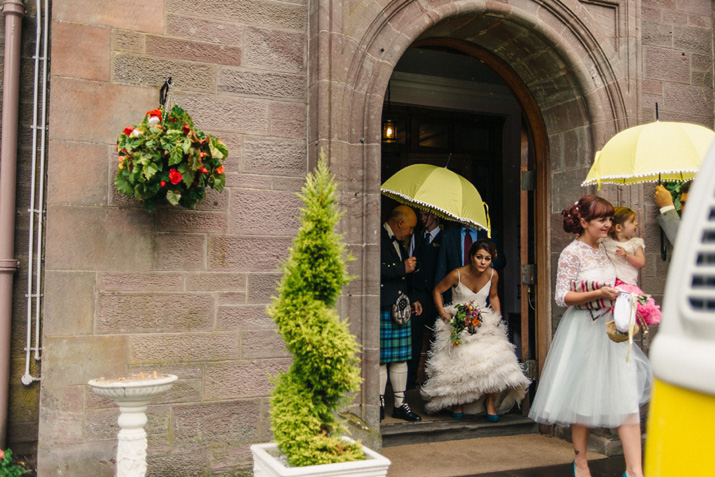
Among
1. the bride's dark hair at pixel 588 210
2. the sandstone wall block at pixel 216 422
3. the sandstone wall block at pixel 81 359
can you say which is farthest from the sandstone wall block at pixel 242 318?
the bride's dark hair at pixel 588 210

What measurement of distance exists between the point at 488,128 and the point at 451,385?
4626mm

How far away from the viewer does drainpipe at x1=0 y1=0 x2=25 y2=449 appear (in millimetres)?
4492

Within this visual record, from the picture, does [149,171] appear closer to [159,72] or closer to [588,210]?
[159,72]

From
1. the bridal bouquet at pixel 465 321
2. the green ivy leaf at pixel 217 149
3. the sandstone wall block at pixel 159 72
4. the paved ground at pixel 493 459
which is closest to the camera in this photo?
the green ivy leaf at pixel 217 149

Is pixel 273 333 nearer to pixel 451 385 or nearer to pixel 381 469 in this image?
pixel 381 469

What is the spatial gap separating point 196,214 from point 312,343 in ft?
5.96

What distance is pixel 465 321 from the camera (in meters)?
6.42

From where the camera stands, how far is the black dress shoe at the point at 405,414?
628 centimetres

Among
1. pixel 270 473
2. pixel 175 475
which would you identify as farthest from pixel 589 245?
pixel 175 475

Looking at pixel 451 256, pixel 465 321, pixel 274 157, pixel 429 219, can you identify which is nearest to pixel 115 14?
pixel 274 157

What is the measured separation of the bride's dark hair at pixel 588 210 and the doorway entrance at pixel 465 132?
3.90 metres

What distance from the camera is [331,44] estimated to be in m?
4.98

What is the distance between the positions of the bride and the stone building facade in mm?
1543

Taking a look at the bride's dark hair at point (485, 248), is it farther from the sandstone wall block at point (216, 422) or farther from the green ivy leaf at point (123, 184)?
the green ivy leaf at point (123, 184)
